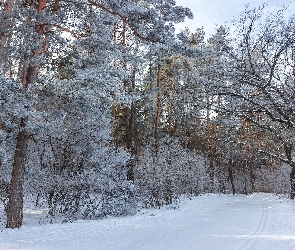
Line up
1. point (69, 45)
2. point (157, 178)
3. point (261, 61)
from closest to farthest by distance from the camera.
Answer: point (261, 61) → point (69, 45) → point (157, 178)

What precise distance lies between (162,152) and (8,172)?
31.4ft

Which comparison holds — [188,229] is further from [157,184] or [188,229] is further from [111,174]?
[157,184]

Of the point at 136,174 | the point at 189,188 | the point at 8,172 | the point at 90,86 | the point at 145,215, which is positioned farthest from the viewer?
the point at 189,188

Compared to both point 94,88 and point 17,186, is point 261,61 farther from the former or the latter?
point 17,186

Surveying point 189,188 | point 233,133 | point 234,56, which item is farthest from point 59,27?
point 233,133

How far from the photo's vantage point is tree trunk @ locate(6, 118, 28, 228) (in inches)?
386

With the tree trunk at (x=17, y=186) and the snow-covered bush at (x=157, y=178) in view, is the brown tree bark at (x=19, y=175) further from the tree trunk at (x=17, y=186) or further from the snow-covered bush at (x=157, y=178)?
the snow-covered bush at (x=157, y=178)

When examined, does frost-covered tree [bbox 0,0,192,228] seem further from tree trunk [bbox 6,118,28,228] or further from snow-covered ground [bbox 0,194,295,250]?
snow-covered ground [bbox 0,194,295,250]

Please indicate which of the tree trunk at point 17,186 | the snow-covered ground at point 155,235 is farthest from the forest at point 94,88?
the snow-covered ground at point 155,235

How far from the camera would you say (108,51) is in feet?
36.7

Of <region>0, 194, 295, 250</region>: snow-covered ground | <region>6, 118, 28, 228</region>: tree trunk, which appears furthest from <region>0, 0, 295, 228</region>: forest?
<region>0, 194, 295, 250</region>: snow-covered ground

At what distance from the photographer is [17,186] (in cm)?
1007

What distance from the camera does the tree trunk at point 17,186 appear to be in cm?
980

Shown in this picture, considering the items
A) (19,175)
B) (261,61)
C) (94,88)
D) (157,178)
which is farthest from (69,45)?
(157,178)
